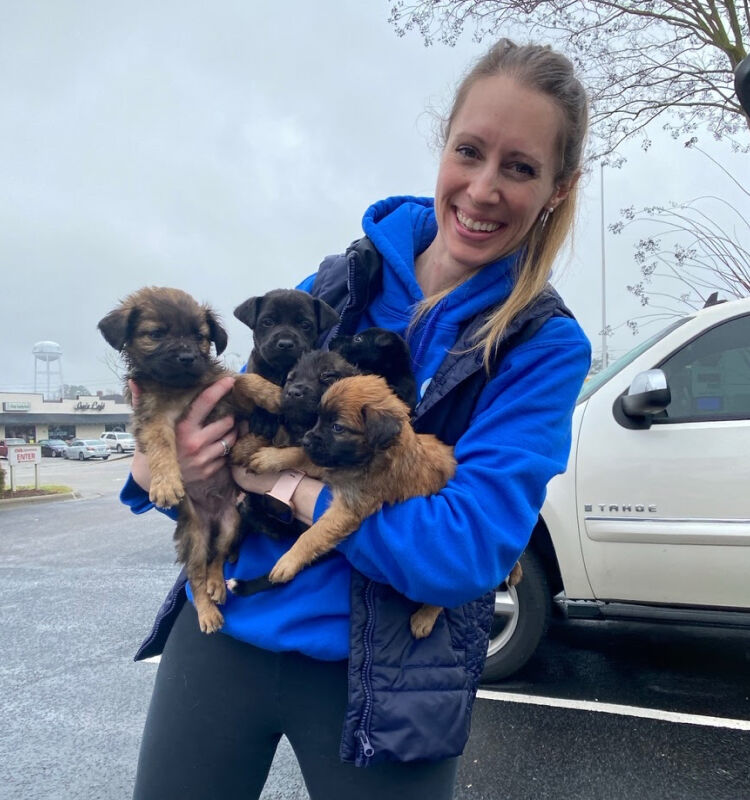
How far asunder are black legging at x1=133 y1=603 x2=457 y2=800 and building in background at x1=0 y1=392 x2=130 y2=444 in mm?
67895

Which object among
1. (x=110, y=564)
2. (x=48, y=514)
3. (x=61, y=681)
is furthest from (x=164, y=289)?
(x=48, y=514)

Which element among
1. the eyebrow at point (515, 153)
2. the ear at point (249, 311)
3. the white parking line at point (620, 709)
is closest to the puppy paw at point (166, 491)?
the ear at point (249, 311)

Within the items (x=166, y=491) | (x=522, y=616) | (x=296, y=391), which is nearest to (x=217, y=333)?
(x=296, y=391)

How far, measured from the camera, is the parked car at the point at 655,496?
4.21 m

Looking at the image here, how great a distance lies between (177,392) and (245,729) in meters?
1.33

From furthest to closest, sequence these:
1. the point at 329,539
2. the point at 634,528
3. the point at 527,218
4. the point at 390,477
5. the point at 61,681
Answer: the point at 61,681, the point at 634,528, the point at 390,477, the point at 527,218, the point at 329,539

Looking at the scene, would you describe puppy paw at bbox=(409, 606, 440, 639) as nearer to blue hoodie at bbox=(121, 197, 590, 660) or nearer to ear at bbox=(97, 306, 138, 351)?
blue hoodie at bbox=(121, 197, 590, 660)

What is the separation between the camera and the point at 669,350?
466cm

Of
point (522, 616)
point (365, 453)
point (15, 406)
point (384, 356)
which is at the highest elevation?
A: point (384, 356)

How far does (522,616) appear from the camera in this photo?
462 cm

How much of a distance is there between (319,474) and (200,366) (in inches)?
25.4

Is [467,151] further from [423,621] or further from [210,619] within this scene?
[210,619]

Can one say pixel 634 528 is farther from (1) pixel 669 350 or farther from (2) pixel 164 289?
(2) pixel 164 289

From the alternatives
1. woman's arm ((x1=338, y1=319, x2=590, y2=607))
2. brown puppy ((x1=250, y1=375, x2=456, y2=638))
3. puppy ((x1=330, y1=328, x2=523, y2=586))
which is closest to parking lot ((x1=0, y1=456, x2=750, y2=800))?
brown puppy ((x1=250, y1=375, x2=456, y2=638))
